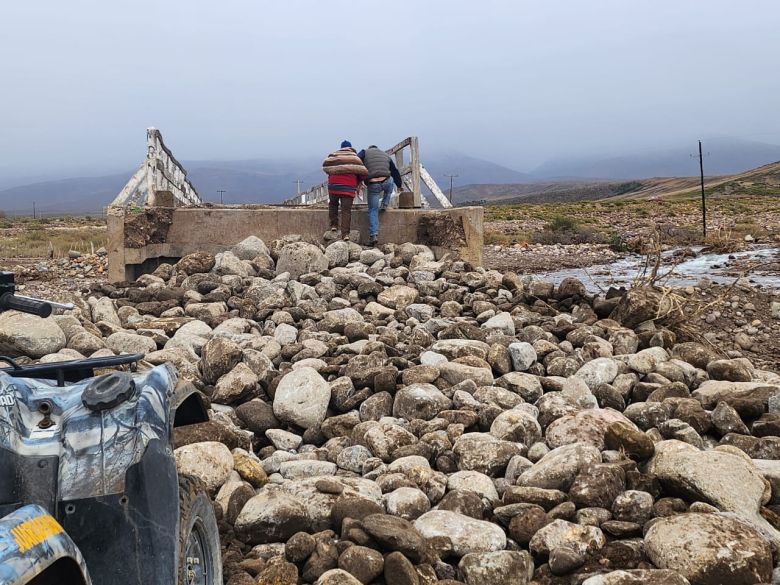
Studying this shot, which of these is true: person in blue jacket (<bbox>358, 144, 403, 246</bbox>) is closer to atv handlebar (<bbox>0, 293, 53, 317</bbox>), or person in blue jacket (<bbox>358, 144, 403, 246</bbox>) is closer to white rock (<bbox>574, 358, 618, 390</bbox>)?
white rock (<bbox>574, 358, 618, 390</bbox>)

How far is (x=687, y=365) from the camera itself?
6438 millimetres

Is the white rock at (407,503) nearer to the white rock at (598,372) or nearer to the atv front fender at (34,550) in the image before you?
the atv front fender at (34,550)

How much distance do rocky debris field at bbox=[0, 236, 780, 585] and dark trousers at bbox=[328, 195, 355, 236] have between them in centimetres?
207

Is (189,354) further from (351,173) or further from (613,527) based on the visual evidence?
(351,173)

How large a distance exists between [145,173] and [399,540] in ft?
29.5

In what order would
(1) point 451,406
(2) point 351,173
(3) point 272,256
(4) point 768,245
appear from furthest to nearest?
(4) point 768,245
(2) point 351,173
(3) point 272,256
(1) point 451,406

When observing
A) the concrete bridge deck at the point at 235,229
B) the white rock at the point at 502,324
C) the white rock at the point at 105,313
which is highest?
the concrete bridge deck at the point at 235,229

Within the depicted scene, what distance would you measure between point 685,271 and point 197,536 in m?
14.5

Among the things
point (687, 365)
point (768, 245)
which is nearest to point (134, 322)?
point (687, 365)

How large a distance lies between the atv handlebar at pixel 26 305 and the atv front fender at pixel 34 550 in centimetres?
77

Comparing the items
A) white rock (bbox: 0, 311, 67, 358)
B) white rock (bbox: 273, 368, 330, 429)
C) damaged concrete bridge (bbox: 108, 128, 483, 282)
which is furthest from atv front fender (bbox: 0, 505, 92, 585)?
damaged concrete bridge (bbox: 108, 128, 483, 282)

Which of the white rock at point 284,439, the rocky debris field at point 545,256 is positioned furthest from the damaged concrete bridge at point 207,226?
the white rock at point 284,439

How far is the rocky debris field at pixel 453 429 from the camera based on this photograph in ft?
11.0

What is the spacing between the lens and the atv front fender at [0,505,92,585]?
4.75ft
